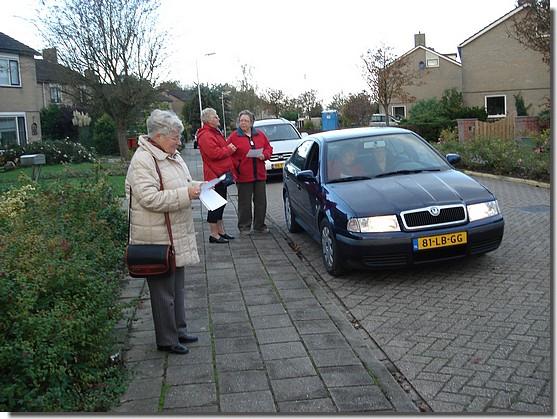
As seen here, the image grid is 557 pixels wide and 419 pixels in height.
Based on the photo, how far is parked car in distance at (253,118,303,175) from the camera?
17.6 metres

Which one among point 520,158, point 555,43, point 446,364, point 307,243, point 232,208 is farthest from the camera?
point 520,158

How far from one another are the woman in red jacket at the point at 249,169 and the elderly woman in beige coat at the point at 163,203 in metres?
4.54

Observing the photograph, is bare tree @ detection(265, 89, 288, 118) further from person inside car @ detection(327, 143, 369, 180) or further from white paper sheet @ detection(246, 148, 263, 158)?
person inside car @ detection(327, 143, 369, 180)

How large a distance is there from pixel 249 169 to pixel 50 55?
21.3 metres

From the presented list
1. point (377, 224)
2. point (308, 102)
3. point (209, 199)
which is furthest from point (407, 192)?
point (308, 102)

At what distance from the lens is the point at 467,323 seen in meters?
5.11

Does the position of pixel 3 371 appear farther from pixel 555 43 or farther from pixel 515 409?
pixel 555 43

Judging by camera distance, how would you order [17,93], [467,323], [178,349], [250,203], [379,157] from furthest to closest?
[17,93] < [250,203] < [379,157] < [467,323] < [178,349]

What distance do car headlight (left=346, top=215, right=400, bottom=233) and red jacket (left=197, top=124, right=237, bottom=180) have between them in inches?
114

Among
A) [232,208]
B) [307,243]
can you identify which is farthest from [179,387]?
[232,208]

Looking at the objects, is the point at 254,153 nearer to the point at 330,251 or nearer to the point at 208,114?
the point at 208,114

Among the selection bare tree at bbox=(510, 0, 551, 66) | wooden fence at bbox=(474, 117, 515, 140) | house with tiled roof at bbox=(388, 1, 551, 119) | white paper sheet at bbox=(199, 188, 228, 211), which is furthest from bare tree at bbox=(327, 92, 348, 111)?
white paper sheet at bbox=(199, 188, 228, 211)

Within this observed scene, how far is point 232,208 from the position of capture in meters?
12.8

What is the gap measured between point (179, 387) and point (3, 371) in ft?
3.54
